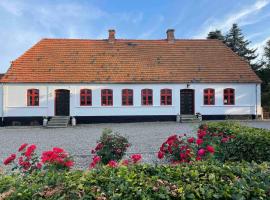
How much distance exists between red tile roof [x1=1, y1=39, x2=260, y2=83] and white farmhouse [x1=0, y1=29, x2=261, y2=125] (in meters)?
0.08

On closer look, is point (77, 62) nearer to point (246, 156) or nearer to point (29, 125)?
point (29, 125)

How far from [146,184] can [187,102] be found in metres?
24.8

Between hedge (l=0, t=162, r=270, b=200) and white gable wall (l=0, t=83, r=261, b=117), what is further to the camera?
white gable wall (l=0, t=83, r=261, b=117)

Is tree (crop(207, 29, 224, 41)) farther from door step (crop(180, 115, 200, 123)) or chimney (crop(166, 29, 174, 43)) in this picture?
door step (crop(180, 115, 200, 123))

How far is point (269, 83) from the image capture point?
39.2 m

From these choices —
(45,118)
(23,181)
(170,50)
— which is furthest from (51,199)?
(170,50)

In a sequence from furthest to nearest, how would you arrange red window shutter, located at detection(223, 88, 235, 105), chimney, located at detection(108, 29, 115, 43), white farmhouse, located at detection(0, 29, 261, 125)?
chimney, located at detection(108, 29, 115, 43), red window shutter, located at detection(223, 88, 235, 105), white farmhouse, located at detection(0, 29, 261, 125)

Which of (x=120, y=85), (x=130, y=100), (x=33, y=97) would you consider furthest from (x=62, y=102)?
(x=130, y=100)

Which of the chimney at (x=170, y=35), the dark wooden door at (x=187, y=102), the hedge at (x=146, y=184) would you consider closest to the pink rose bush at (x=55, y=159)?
the hedge at (x=146, y=184)

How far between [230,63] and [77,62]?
13505 millimetres

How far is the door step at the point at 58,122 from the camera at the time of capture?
81.4ft

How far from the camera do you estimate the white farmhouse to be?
2623 centimetres

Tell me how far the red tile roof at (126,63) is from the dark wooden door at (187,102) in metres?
1.11

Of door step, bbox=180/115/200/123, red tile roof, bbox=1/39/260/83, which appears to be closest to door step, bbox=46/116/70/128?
red tile roof, bbox=1/39/260/83
